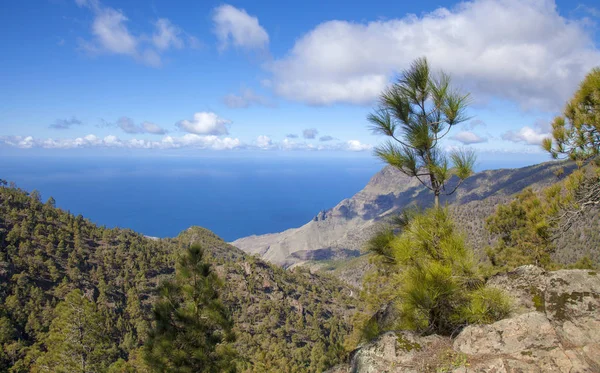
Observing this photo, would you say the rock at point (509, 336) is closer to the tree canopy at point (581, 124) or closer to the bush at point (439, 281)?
the bush at point (439, 281)

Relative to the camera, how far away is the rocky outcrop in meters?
3.83

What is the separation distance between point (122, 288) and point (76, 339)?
2576 inches

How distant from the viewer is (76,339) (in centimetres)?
1605

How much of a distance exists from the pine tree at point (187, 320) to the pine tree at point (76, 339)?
26.2 ft

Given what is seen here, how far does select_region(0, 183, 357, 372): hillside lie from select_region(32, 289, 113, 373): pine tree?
24.6 m

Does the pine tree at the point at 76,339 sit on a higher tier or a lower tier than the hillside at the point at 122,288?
higher

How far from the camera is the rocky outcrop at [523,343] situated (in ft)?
12.6

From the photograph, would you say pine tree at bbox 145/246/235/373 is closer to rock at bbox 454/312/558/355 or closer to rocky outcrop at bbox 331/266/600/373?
rocky outcrop at bbox 331/266/600/373

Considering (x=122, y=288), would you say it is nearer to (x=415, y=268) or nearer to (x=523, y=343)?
(x=415, y=268)

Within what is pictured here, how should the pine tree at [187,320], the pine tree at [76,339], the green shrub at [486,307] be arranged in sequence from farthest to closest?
the pine tree at [76,339]
the pine tree at [187,320]
the green shrub at [486,307]

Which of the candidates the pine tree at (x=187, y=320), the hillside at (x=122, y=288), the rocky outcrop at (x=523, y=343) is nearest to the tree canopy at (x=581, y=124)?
the rocky outcrop at (x=523, y=343)

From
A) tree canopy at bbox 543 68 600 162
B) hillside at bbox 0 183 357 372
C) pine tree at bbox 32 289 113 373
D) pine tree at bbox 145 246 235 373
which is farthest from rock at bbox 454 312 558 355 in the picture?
hillside at bbox 0 183 357 372

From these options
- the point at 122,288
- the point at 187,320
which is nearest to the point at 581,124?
the point at 187,320

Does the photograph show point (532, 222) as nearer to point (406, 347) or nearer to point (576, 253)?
point (406, 347)
